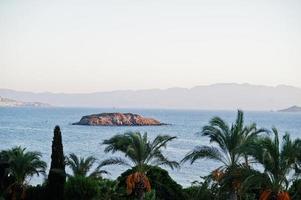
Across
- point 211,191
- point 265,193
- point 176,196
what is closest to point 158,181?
point 176,196

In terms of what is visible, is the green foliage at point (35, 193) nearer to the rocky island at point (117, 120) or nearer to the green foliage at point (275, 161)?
the green foliage at point (275, 161)

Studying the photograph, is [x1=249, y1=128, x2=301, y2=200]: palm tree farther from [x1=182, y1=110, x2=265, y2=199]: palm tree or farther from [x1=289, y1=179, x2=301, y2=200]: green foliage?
[x1=182, y1=110, x2=265, y2=199]: palm tree

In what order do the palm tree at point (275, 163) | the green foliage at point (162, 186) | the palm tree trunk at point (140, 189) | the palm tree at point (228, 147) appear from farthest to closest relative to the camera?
the green foliage at point (162, 186) → the palm tree trunk at point (140, 189) → the palm tree at point (228, 147) → the palm tree at point (275, 163)

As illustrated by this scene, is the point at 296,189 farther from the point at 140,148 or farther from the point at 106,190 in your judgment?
the point at 106,190

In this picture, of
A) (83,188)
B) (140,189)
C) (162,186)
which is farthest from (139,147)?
(83,188)

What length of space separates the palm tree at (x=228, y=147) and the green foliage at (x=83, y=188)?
4.22 m

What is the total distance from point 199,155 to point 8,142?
89579 millimetres

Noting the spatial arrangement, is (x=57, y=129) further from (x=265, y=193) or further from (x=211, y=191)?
(x=265, y=193)

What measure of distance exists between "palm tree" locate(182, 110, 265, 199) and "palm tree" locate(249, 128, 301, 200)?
86.4 inches

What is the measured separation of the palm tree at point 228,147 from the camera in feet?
72.7

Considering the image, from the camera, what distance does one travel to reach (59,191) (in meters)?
25.5

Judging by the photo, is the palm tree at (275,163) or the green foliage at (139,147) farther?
the green foliage at (139,147)

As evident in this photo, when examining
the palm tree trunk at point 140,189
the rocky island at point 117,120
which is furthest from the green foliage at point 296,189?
the rocky island at point 117,120

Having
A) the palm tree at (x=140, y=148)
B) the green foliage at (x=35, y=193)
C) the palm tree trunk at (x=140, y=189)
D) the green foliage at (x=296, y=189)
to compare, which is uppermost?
the palm tree at (x=140, y=148)
